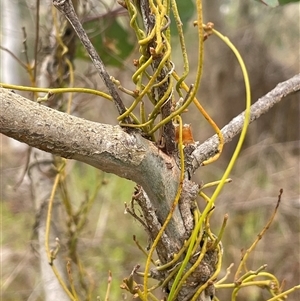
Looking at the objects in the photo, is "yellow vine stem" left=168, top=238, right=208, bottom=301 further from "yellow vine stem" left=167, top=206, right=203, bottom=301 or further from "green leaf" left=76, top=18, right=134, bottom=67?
"green leaf" left=76, top=18, right=134, bottom=67

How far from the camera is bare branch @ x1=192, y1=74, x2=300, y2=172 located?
1.46 ft

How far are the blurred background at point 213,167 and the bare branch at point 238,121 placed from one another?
1.13ft

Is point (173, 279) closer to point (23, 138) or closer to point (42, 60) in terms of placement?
point (23, 138)

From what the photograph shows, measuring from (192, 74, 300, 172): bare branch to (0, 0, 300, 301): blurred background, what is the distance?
35cm

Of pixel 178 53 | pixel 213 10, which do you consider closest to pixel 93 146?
pixel 213 10

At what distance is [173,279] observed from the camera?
0.43m

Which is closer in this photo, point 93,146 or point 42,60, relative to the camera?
point 93,146

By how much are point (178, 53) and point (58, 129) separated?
236 cm

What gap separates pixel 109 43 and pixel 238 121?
0.62 meters

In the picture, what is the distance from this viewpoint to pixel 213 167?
7.41ft

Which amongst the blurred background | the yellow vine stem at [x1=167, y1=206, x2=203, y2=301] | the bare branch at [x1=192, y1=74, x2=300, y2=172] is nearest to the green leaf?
the blurred background

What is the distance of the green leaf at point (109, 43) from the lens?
0.98 m

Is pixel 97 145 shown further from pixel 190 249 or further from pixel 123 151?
pixel 190 249

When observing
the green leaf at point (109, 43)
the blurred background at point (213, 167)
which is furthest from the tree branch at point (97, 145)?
the green leaf at point (109, 43)
